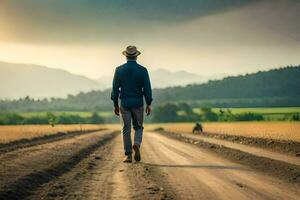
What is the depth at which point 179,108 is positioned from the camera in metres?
160

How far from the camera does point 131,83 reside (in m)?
15.4

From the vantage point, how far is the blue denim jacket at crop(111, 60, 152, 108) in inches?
606

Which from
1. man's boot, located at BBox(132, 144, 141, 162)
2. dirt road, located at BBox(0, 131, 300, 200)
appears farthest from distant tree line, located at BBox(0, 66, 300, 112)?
dirt road, located at BBox(0, 131, 300, 200)

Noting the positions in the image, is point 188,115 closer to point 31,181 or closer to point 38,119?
point 38,119

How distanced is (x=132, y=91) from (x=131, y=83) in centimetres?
23

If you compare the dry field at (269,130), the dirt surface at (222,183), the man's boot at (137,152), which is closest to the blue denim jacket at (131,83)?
the man's boot at (137,152)

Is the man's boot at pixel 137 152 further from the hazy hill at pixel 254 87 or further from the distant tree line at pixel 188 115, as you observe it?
the hazy hill at pixel 254 87

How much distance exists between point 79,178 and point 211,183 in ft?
9.76

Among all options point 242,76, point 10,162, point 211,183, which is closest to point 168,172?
point 211,183

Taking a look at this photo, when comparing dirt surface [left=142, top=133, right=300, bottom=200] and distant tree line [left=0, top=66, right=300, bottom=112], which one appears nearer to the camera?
dirt surface [left=142, top=133, right=300, bottom=200]

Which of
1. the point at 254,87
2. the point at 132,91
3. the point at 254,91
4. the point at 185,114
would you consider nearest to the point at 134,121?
the point at 132,91

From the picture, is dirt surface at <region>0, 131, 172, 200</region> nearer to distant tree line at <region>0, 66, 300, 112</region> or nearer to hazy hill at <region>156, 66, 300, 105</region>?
distant tree line at <region>0, 66, 300, 112</region>

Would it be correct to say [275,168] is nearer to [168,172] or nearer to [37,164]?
[168,172]

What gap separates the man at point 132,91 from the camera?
50.4 ft
